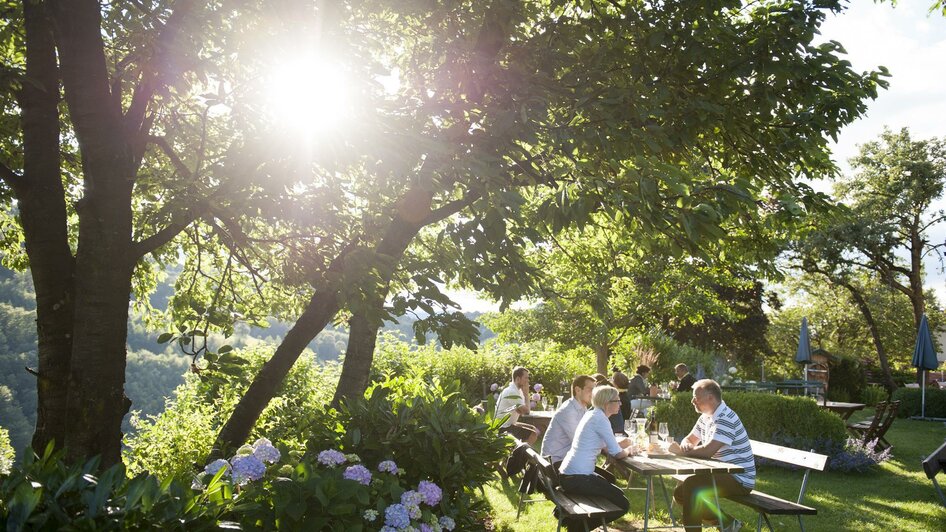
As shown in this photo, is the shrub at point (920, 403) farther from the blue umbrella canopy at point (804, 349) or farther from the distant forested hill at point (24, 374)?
the distant forested hill at point (24, 374)

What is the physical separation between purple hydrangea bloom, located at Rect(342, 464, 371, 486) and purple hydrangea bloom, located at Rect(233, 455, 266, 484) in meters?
0.44

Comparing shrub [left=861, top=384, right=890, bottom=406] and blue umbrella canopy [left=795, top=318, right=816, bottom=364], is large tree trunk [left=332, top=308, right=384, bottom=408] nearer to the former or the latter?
blue umbrella canopy [left=795, top=318, right=816, bottom=364]

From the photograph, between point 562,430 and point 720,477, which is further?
point 562,430


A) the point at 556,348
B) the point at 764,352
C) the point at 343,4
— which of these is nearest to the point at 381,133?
the point at 343,4

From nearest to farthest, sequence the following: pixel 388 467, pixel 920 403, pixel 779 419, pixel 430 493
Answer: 1. pixel 430 493
2. pixel 388 467
3. pixel 779 419
4. pixel 920 403

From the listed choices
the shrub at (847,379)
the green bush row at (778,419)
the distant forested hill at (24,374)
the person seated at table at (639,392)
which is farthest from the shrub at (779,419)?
the distant forested hill at (24,374)

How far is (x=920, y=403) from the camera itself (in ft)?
74.6

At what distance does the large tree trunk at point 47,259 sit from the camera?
487 centimetres

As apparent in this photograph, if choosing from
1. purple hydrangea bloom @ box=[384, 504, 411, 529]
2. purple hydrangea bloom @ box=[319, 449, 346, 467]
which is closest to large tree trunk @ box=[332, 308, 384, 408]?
purple hydrangea bloom @ box=[319, 449, 346, 467]

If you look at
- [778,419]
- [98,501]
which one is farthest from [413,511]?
[778,419]

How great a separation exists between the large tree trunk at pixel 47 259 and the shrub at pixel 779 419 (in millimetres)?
10971

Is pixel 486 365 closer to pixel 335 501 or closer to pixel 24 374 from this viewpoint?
pixel 335 501

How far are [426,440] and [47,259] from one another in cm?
317

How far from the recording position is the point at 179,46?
5043mm
